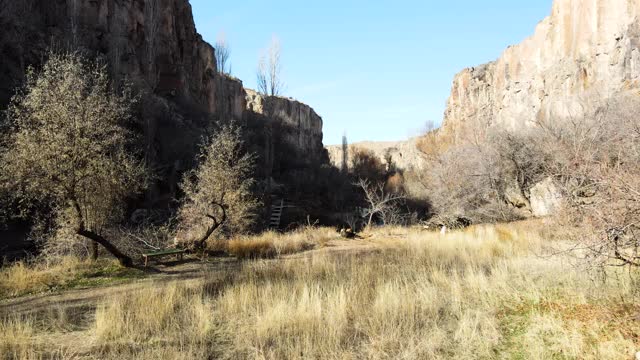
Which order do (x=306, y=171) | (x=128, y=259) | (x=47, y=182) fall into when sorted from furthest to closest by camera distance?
(x=306, y=171)
(x=128, y=259)
(x=47, y=182)

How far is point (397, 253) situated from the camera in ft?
35.9

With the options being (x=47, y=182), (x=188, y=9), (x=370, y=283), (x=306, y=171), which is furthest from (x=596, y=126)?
(x=188, y=9)

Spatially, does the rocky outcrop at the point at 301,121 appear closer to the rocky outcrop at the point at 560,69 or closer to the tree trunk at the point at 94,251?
the rocky outcrop at the point at 560,69

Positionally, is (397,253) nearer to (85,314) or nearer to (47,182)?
(85,314)

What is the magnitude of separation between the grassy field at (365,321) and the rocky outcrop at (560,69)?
58.7ft

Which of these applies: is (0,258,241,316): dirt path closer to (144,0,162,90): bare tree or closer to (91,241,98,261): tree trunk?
(91,241,98,261): tree trunk

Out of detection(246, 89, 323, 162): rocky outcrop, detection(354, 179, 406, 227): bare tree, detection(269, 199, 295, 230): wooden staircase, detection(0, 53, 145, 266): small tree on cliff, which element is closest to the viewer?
detection(0, 53, 145, 266): small tree on cliff

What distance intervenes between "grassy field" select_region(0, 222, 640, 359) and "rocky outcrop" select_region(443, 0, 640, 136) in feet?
58.7

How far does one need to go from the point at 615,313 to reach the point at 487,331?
1.46 m

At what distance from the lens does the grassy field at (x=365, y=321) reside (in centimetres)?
409

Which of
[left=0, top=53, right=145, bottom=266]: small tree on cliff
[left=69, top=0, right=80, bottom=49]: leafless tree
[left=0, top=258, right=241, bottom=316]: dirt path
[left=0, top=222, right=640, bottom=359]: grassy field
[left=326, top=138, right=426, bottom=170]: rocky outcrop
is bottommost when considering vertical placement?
[left=0, top=258, right=241, bottom=316]: dirt path

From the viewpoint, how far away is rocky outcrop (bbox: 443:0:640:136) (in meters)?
32.3

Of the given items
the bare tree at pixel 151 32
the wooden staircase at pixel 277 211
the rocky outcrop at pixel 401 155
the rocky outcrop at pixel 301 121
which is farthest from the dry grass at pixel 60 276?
the rocky outcrop at pixel 401 155

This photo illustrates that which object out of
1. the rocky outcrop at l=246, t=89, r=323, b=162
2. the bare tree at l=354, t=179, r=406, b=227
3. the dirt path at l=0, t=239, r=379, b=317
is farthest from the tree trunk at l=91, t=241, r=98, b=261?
the rocky outcrop at l=246, t=89, r=323, b=162
